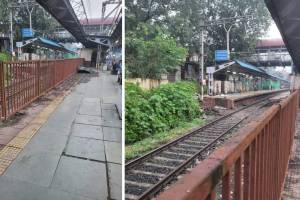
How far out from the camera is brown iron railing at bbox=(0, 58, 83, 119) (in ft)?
4.37

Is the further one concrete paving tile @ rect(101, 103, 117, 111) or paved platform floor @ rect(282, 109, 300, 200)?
paved platform floor @ rect(282, 109, 300, 200)

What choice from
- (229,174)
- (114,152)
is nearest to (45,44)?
(114,152)

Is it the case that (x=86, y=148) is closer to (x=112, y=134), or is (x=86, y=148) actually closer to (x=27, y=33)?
(x=112, y=134)

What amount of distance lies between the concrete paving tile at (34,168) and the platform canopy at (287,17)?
14.6 feet

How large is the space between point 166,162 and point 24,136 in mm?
3250

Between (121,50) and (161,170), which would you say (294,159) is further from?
(121,50)

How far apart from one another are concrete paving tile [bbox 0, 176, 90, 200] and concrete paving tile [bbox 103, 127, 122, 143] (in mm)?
241

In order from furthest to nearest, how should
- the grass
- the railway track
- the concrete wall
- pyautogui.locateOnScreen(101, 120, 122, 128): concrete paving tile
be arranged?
the grass < the railway track < the concrete wall < pyautogui.locateOnScreen(101, 120, 122, 128): concrete paving tile

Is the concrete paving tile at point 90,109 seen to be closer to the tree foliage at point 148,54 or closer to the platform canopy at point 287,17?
the tree foliage at point 148,54

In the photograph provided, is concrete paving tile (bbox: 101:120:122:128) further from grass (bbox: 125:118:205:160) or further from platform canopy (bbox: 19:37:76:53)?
grass (bbox: 125:118:205:160)

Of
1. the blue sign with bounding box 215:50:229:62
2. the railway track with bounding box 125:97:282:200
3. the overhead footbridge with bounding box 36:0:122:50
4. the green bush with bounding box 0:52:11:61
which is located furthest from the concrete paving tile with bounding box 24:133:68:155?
the blue sign with bounding box 215:50:229:62

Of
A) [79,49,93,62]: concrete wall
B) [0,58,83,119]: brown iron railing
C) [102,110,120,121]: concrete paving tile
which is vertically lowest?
[102,110,120,121]: concrete paving tile

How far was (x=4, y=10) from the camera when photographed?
123 centimetres

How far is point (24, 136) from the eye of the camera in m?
1.30
